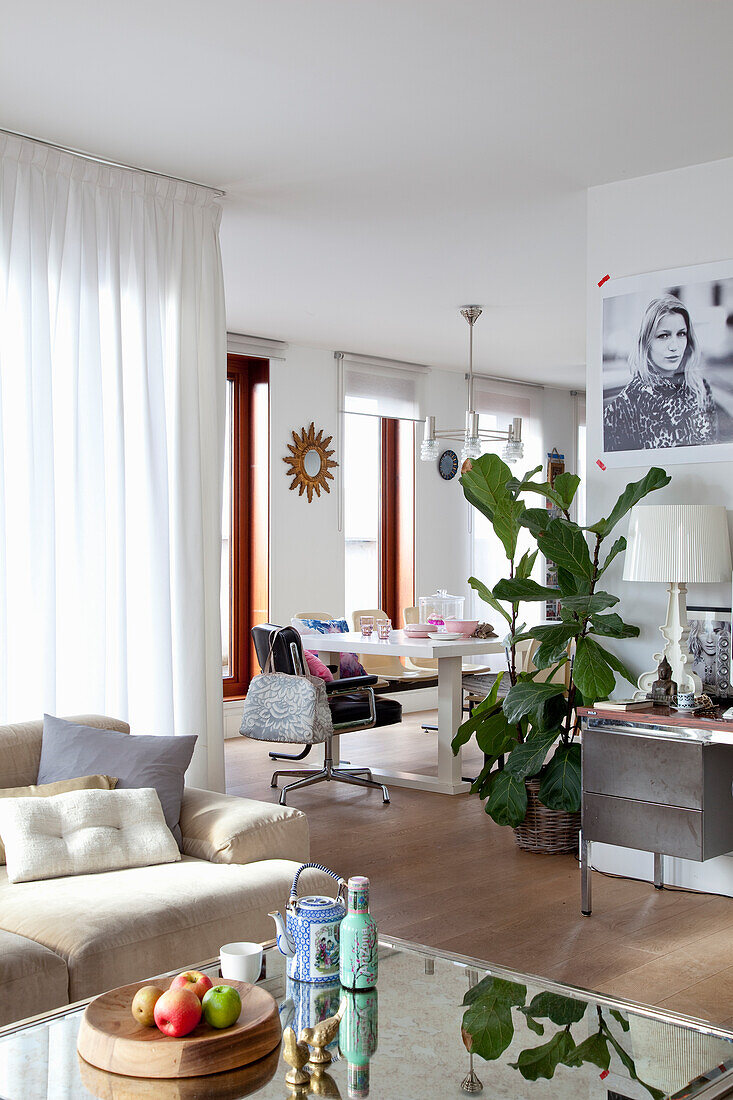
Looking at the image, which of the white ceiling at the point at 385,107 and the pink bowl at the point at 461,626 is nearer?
the white ceiling at the point at 385,107

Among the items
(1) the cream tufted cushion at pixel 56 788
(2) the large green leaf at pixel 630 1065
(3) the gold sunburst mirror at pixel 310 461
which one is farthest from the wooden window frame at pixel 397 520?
(2) the large green leaf at pixel 630 1065

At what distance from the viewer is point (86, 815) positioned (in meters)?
3.14

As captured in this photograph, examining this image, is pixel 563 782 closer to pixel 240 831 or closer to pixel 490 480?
pixel 490 480

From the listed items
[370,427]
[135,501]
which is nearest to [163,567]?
[135,501]

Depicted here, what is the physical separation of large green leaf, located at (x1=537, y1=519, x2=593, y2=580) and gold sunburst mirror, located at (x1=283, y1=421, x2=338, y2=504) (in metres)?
4.12

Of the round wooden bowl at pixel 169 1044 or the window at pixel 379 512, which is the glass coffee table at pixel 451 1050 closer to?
the round wooden bowl at pixel 169 1044

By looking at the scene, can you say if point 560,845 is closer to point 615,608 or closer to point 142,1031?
point 615,608

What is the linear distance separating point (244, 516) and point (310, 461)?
0.68 metres

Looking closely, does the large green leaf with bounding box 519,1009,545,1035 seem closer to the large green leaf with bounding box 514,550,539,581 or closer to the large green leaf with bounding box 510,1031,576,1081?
the large green leaf with bounding box 510,1031,576,1081

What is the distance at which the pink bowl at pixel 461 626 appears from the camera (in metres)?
6.41

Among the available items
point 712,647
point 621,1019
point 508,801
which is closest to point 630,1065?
point 621,1019

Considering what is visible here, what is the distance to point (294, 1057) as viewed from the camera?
190 centimetres

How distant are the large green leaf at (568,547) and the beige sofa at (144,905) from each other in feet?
5.11

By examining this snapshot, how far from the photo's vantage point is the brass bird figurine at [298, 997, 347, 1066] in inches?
75.3
